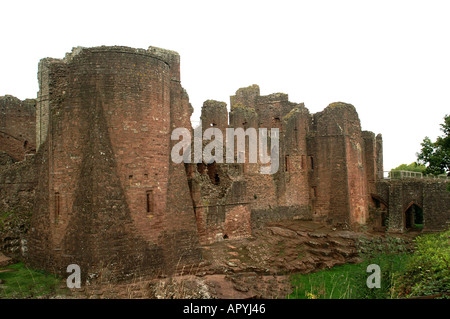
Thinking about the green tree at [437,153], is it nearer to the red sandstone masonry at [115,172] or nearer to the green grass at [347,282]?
the green grass at [347,282]

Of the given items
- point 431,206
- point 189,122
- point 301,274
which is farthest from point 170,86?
point 431,206

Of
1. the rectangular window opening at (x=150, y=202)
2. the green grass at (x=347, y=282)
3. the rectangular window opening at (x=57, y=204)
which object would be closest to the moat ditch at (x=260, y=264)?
the green grass at (x=347, y=282)

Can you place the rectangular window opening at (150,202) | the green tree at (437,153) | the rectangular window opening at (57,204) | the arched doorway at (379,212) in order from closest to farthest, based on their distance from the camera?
the rectangular window opening at (57,204) < the rectangular window opening at (150,202) < the green tree at (437,153) < the arched doorway at (379,212)

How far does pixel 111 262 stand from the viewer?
10539 mm

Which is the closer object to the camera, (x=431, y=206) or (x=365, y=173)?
(x=431, y=206)

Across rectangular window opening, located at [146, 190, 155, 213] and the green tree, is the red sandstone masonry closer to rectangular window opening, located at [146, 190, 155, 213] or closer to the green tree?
rectangular window opening, located at [146, 190, 155, 213]

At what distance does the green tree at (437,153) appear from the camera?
1792 centimetres

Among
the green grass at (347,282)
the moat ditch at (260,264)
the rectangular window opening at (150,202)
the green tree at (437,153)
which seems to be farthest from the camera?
the green tree at (437,153)

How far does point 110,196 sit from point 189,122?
15.6 feet

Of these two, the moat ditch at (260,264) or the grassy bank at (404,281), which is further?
the moat ditch at (260,264)

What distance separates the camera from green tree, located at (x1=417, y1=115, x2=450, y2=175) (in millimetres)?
17922

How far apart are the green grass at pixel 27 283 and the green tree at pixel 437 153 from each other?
59.2 feet
